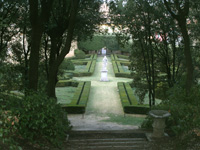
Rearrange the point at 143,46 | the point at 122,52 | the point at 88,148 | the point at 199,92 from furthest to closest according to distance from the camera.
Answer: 1. the point at 122,52
2. the point at 143,46
3. the point at 199,92
4. the point at 88,148

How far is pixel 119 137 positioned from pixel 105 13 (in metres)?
6.72

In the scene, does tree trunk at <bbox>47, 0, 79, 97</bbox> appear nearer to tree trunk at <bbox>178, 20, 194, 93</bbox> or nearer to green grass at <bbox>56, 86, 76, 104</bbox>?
tree trunk at <bbox>178, 20, 194, 93</bbox>

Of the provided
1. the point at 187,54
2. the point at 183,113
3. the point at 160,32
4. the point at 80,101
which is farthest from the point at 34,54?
the point at 80,101

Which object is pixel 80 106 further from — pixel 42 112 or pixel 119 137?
pixel 42 112

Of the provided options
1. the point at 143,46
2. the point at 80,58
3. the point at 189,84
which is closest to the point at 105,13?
the point at 143,46

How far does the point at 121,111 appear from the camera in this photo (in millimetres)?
14484

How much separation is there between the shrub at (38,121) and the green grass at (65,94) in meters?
10.4

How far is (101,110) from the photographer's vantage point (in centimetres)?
→ 1461

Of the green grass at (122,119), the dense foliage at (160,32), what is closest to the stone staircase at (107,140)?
the dense foliage at (160,32)

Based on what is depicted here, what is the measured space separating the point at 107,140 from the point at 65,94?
12115 millimetres

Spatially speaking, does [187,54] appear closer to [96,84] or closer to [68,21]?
[68,21]

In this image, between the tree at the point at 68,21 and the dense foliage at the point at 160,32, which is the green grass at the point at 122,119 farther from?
the tree at the point at 68,21

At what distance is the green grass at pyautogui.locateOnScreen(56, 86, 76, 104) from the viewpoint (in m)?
17.4

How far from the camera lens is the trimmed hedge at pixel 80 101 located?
14.0m
